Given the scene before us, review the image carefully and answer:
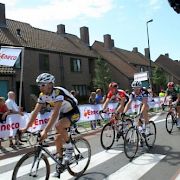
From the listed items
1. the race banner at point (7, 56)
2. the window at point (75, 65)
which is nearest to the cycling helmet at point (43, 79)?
the race banner at point (7, 56)

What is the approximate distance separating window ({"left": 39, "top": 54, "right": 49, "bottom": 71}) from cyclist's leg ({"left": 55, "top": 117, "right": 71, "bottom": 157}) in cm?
3109

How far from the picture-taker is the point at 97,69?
47.3 metres

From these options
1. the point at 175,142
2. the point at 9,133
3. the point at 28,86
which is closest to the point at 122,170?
the point at 175,142

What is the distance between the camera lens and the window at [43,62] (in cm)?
3828

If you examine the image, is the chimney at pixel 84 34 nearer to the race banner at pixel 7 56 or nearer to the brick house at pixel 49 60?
the brick house at pixel 49 60

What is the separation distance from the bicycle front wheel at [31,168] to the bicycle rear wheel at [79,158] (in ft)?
2.84

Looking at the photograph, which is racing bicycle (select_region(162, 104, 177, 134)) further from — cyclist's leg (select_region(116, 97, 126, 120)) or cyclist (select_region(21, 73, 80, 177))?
cyclist (select_region(21, 73, 80, 177))

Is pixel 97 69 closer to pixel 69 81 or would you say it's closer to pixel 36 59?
pixel 69 81

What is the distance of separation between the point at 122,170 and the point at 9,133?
552 centimetres

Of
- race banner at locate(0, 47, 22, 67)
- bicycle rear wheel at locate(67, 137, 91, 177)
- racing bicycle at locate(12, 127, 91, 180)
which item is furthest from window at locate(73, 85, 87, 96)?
racing bicycle at locate(12, 127, 91, 180)

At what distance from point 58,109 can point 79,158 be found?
1.43m

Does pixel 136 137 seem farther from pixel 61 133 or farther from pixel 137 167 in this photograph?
pixel 61 133

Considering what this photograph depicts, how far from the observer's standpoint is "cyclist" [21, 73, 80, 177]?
22.9ft

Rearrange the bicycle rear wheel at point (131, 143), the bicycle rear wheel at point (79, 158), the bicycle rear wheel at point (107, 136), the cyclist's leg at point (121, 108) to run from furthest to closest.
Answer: the cyclist's leg at point (121, 108) < the bicycle rear wheel at point (107, 136) < the bicycle rear wheel at point (131, 143) < the bicycle rear wheel at point (79, 158)
